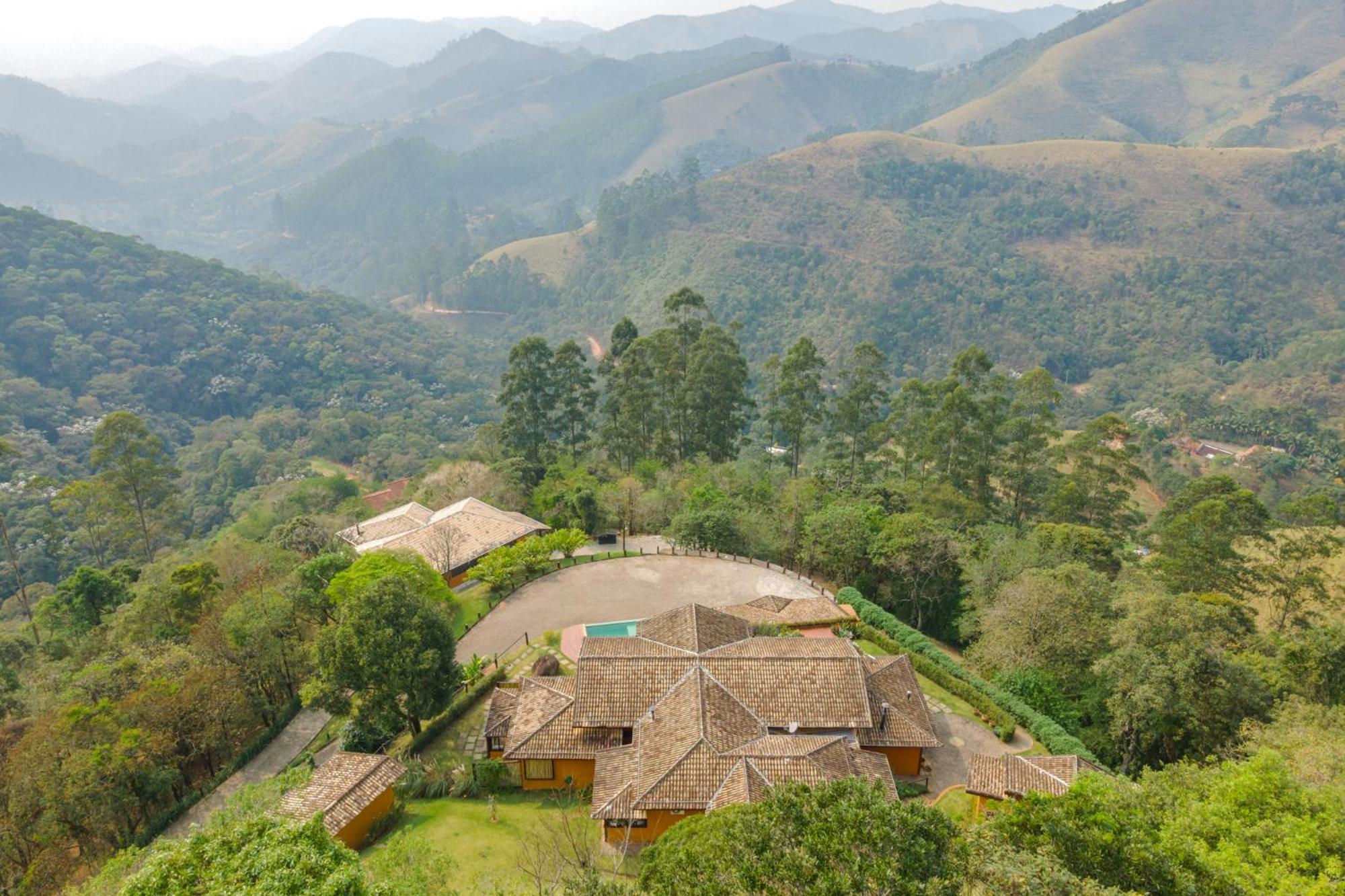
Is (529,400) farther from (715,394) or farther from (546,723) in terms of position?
(546,723)

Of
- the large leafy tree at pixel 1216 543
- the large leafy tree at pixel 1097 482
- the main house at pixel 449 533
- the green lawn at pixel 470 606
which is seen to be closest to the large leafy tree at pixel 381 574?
the green lawn at pixel 470 606

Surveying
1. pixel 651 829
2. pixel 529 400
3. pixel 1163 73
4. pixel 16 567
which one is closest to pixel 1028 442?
pixel 529 400

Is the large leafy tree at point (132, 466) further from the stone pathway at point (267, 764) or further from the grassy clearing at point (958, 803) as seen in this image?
the grassy clearing at point (958, 803)

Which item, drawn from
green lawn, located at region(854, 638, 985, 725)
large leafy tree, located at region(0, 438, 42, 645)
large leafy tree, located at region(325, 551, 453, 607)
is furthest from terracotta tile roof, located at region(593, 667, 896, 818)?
large leafy tree, located at region(0, 438, 42, 645)

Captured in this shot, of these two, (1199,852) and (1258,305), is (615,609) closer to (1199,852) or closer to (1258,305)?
(1199,852)

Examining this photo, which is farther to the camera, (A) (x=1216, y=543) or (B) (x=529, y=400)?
(B) (x=529, y=400)

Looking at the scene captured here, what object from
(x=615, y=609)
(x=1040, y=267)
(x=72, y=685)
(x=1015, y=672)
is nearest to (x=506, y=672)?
(x=615, y=609)
